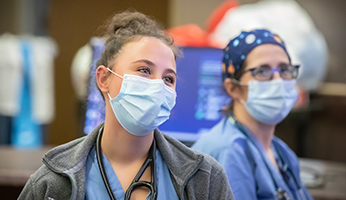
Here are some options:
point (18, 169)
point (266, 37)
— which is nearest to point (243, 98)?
point (266, 37)

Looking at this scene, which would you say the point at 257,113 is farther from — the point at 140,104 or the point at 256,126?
the point at 140,104

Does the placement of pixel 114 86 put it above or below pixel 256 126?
above

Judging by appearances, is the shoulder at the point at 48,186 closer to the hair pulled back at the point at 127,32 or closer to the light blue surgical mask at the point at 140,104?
the light blue surgical mask at the point at 140,104

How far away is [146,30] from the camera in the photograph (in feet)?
4.59

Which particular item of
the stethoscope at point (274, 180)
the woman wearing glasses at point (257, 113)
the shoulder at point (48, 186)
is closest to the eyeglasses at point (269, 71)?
the woman wearing glasses at point (257, 113)

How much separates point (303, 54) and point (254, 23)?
1.93 feet

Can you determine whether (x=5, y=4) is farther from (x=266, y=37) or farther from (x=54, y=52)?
(x=266, y=37)

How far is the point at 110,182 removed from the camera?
1.30 metres

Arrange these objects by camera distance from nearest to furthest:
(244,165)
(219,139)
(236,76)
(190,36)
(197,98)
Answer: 1. (244,165)
2. (219,139)
3. (236,76)
4. (197,98)
5. (190,36)

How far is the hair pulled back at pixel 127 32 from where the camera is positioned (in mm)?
1388

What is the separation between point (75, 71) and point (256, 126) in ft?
8.63

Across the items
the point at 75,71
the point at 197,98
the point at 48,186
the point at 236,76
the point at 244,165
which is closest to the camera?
the point at 48,186

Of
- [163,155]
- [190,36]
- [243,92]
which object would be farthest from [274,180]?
[190,36]

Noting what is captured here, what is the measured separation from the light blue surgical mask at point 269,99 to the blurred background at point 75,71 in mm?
2405
